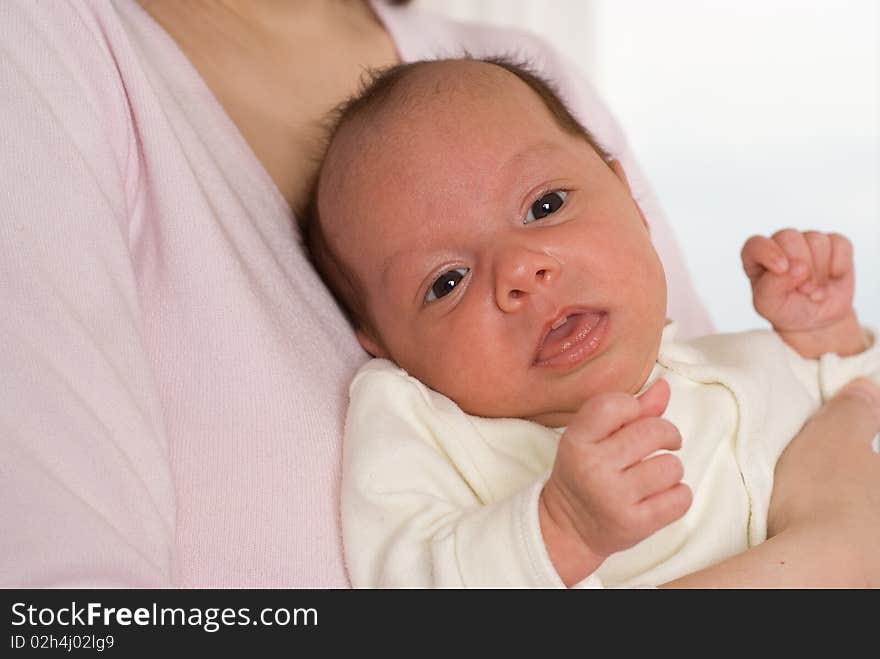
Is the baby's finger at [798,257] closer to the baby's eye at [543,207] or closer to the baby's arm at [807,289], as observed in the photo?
the baby's arm at [807,289]

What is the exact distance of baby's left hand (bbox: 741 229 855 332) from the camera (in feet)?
Result: 5.16

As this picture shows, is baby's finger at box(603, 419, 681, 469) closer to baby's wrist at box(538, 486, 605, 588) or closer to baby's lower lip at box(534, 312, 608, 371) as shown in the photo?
baby's wrist at box(538, 486, 605, 588)

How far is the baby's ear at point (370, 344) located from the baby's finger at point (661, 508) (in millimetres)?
444

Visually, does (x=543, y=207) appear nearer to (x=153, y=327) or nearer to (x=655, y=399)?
(x=655, y=399)

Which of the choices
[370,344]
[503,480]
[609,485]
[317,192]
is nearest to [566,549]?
[609,485]

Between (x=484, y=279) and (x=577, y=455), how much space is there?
0.95 feet

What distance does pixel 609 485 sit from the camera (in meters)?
1.02

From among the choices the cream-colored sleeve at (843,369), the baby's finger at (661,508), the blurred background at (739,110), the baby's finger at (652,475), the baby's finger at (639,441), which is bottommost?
the blurred background at (739,110)

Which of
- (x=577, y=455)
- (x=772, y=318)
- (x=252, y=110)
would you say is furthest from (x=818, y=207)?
(x=577, y=455)

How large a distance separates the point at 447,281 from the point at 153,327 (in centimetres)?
31

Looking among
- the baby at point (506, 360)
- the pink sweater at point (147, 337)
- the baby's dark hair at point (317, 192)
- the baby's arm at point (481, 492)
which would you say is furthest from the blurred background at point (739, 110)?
the baby's arm at point (481, 492)

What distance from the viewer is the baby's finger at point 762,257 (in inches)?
62.1
